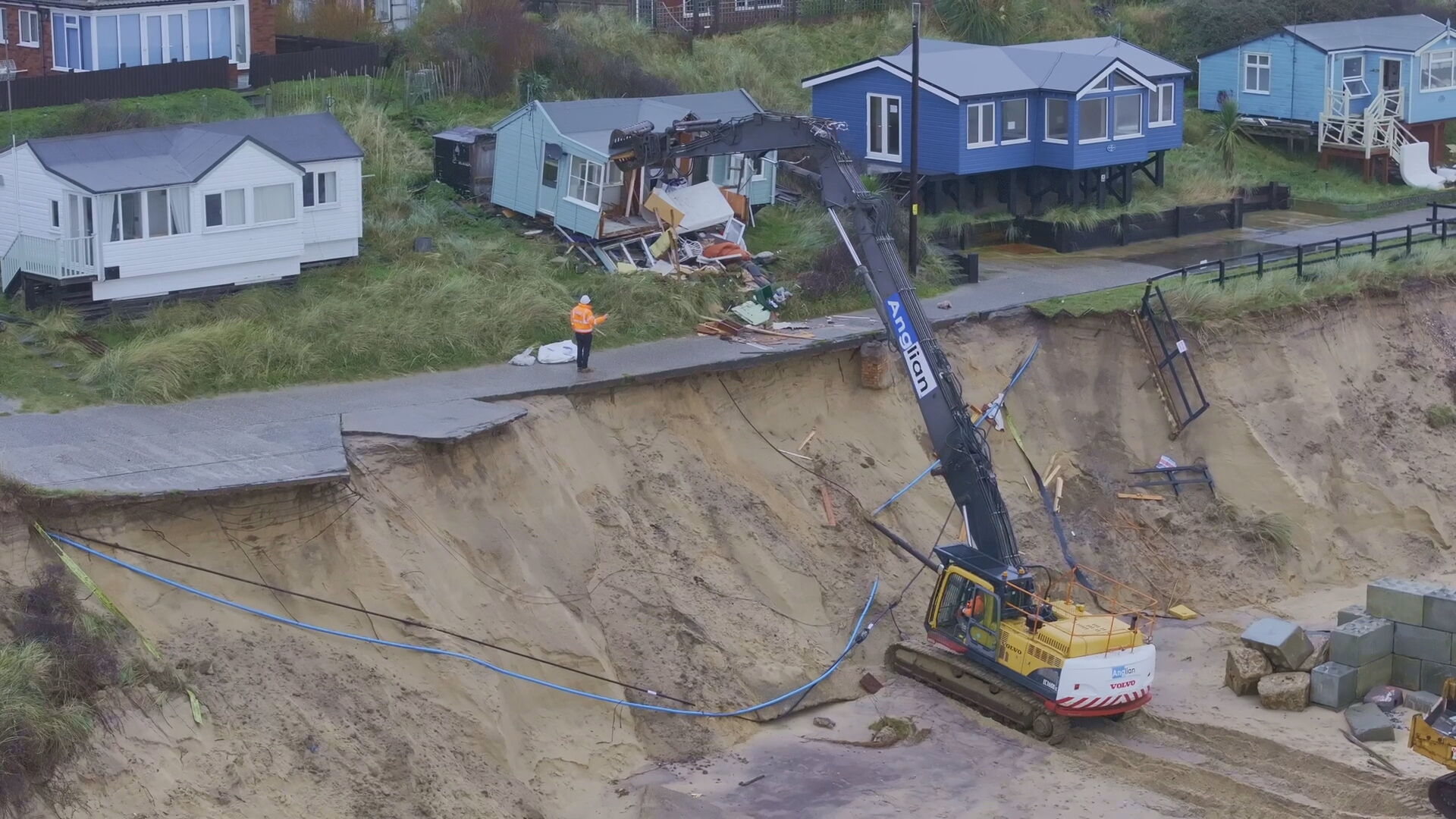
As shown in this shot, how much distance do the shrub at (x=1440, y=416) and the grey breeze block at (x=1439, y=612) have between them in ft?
30.8

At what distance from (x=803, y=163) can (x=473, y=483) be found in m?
16.4

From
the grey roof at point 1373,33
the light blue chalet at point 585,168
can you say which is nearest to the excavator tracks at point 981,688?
the light blue chalet at point 585,168

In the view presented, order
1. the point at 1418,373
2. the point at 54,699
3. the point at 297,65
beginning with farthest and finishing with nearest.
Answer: the point at 297,65 < the point at 1418,373 < the point at 54,699

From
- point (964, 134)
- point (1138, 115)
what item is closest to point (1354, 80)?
point (1138, 115)

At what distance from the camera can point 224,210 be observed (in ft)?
94.8

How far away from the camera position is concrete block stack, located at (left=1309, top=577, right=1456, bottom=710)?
78.2 feet

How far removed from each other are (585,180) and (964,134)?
366 inches

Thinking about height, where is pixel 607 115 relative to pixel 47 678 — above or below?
above

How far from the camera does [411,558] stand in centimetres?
2170

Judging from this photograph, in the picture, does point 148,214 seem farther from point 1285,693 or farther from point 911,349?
point 1285,693

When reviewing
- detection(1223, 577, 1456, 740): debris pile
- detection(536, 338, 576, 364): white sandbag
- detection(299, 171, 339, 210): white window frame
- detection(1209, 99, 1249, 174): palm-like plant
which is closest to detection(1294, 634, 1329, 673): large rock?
detection(1223, 577, 1456, 740): debris pile

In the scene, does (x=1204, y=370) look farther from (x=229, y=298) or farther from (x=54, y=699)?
(x=54, y=699)

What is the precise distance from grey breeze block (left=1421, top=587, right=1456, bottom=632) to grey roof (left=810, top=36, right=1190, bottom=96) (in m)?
16.6

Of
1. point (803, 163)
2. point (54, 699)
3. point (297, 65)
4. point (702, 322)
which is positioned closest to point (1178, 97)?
point (803, 163)
